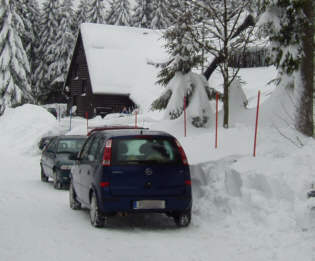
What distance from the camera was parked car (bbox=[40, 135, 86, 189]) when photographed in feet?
52.3

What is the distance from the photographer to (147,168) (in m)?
9.32

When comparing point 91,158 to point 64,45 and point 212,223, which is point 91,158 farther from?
point 64,45

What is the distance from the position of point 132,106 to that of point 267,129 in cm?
3206

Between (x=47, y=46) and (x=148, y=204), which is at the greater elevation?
(x=47, y=46)

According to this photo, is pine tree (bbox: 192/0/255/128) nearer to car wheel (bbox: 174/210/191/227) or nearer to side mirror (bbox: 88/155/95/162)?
side mirror (bbox: 88/155/95/162)

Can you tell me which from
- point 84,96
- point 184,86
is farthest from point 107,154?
point 84,96

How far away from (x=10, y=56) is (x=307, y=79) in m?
36.9


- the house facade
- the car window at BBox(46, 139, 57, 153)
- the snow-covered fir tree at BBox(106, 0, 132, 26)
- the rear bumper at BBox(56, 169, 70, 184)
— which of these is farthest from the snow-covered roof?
the rear bumper at BBox(56, 169, 70, 184)

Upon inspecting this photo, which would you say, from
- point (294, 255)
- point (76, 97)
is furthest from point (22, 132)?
point (294, 255)

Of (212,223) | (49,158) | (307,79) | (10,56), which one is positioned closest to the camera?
(212,223)

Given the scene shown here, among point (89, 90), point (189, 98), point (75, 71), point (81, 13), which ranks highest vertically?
point (81, 13)

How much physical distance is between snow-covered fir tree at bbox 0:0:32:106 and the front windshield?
30114mm

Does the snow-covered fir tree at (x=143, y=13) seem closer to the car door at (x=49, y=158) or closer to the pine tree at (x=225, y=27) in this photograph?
the pine tree at (x=225, y=27)

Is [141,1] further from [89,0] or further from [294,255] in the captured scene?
[294,255]
